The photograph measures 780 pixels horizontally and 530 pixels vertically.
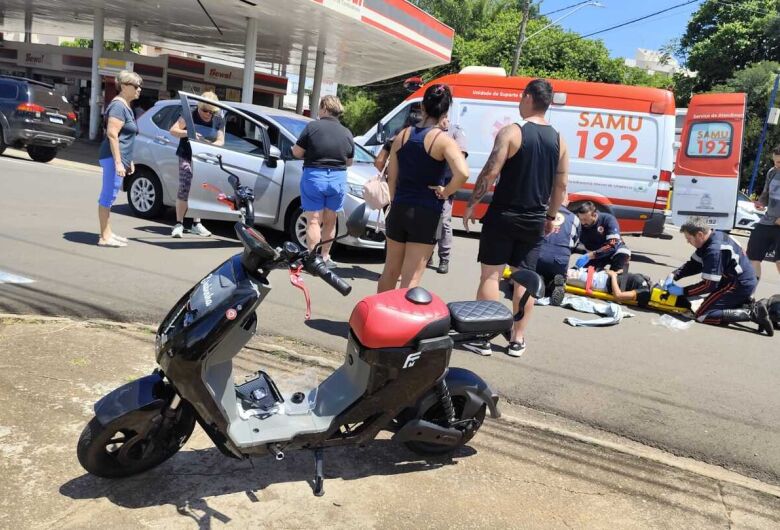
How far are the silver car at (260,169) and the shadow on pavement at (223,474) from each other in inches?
163

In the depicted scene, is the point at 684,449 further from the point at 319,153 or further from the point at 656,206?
the point at 656,206

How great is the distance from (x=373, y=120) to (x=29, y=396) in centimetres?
4013

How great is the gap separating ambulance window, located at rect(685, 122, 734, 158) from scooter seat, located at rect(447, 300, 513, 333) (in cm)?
981

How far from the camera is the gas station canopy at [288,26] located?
53.9 feet

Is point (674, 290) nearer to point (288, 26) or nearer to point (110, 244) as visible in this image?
point (110, 244)

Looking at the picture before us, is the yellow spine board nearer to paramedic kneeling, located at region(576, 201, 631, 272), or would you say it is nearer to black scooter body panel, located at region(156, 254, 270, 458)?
paramedic kneeling, located at region(576, 201, 631, 272)

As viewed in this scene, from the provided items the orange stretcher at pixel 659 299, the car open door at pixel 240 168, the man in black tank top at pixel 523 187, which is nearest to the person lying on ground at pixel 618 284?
the orange stretcher at pixel 659 299

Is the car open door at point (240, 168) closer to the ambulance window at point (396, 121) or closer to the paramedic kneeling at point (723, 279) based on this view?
the ambulance window at point (396, 121)

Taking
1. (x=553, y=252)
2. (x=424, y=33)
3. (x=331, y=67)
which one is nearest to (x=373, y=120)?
(x=331, y=67)

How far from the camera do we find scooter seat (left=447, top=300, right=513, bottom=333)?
3.10 m

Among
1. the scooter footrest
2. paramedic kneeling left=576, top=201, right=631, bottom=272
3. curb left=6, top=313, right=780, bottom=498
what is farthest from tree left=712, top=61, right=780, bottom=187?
the scooter footrest

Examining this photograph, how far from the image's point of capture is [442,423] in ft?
10.8

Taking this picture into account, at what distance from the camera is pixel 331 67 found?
27406mm

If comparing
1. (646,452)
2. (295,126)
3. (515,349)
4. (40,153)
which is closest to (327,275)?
(646,452)
